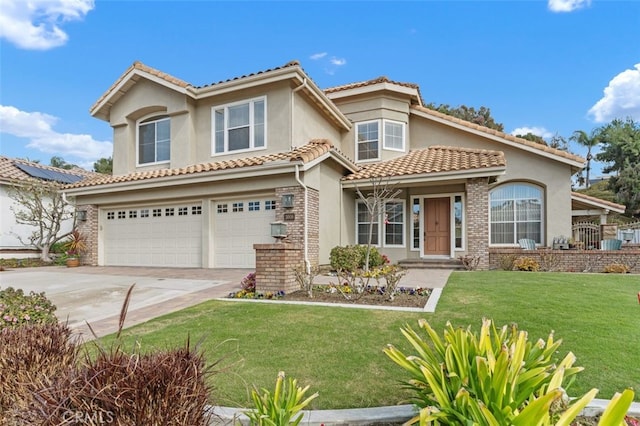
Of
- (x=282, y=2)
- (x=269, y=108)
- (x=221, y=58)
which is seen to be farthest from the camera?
(x=221, y=58)

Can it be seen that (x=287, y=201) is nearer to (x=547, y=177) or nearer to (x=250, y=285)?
(x=250, y=285)

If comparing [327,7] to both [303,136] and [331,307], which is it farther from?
[331,307]

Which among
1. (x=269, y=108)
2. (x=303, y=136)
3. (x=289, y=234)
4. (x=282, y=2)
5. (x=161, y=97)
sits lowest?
(x=289, y=234)

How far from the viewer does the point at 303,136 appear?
548 inches

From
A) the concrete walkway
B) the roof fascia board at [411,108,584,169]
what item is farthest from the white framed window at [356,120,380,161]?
the concrete walkway

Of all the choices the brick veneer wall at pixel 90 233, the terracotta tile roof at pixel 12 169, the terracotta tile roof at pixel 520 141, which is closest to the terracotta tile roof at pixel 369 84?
the terracotta tile roof at pixel 520 141

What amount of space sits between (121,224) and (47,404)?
1522 cm

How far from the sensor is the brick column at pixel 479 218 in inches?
506

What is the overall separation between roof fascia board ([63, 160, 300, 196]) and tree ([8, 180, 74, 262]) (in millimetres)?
3178

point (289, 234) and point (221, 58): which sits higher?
point (221, 58)

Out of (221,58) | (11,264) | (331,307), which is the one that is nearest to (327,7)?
(221,58)

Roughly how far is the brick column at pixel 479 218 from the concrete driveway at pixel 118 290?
7.92 meters

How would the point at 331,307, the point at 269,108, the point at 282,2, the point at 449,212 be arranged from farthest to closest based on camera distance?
the point at 449,212, the point at 269,108, the point at 282,2, the point at 331,307

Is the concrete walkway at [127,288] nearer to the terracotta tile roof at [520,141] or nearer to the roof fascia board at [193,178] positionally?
the roof fascia board at [193,178]
